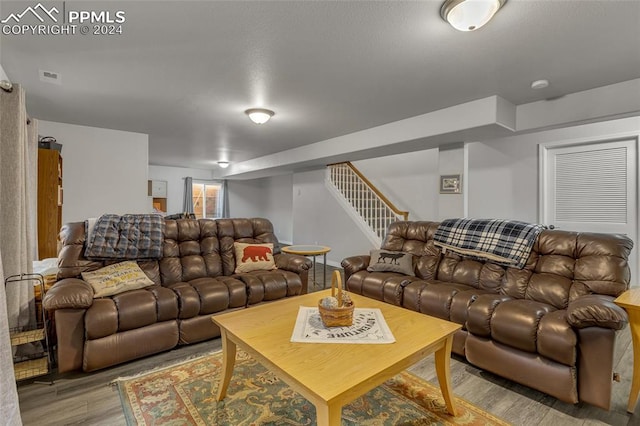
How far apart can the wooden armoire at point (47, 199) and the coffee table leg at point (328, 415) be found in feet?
12.9

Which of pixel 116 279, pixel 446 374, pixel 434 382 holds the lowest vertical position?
pixel 434 382

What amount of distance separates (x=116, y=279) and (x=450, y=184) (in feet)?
13.4

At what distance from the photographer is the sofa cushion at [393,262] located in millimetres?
3170

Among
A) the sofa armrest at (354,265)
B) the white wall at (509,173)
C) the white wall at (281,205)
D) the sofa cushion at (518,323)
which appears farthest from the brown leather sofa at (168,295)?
the white wall at (281,205)

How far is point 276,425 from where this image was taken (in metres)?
1.66

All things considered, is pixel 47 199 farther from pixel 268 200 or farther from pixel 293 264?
pixel 268 200

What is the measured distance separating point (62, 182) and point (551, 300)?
5.91 metres

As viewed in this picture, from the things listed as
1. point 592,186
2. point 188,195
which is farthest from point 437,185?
point 188,195

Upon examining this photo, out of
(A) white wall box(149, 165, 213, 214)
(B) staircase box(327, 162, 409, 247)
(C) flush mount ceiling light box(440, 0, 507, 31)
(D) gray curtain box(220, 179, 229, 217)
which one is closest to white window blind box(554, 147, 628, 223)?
(B) staircase box(327, 162, 409, 247)

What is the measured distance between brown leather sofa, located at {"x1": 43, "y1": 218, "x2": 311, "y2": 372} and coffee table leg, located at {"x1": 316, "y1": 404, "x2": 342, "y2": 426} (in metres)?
1.73

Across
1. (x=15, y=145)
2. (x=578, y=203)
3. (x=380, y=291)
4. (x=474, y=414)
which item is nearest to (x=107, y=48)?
(x=15, y=145)

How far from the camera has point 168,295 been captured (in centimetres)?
246

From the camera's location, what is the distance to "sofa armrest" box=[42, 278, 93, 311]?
202 centimetres

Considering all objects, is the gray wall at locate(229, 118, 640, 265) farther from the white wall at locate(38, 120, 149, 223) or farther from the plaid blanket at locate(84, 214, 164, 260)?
the plaid blanket at locate(84, 214, 164, 260)
